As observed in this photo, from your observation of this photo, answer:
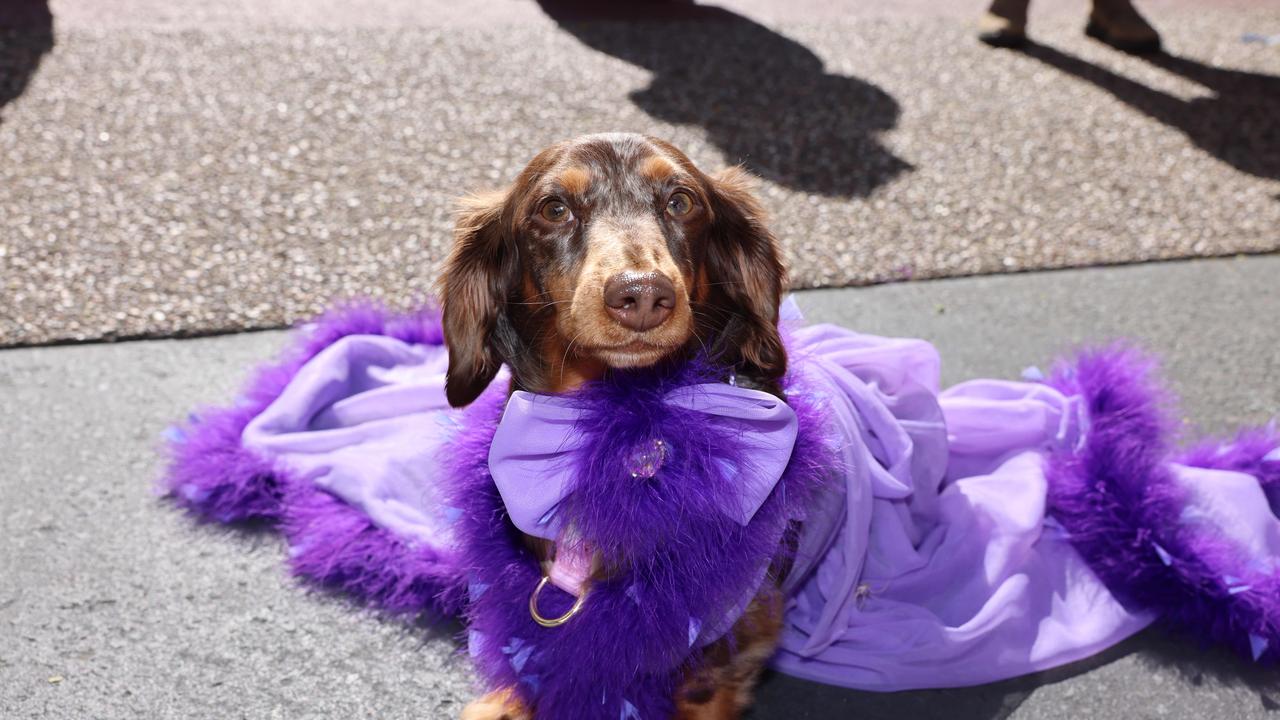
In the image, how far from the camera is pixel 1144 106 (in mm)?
5793

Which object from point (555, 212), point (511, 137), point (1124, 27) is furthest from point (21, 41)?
point (1124, 27)

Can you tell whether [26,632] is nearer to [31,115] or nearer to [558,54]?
[31,115]

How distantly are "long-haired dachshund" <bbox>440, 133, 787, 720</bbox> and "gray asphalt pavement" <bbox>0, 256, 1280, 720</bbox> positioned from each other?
0.31 m

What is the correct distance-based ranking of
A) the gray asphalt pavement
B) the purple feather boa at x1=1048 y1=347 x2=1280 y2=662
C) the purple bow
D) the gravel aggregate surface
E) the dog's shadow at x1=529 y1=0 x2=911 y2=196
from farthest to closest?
the dog's shadow at x1=529 y1=0 x2=911 y2=196
the gravel aggregate surface
the purple feather boa at x1=1048 y1=347 x2=1280 y2=662
the gray asphalt pavement
the purple bow

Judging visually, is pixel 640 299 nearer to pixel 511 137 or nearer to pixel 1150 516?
pixel 1150 516

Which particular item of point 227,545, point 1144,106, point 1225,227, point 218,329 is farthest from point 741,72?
point 227,545

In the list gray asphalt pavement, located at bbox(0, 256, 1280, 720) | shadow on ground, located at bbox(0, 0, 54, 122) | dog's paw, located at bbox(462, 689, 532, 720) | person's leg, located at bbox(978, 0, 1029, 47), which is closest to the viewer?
dog's paw, located at bbox(462, 689, 532, 720)

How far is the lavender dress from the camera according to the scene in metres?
2.29

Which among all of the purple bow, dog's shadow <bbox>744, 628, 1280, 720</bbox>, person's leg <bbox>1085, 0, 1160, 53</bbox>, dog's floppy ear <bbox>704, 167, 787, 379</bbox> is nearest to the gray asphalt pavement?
dog's shadow <bbox>744, 628, 1280, 720</bbox>

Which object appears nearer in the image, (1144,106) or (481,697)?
(481,697)

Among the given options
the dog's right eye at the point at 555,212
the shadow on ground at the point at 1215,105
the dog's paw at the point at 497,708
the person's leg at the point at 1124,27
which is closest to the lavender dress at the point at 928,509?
the dog's paw at the point at 497,708

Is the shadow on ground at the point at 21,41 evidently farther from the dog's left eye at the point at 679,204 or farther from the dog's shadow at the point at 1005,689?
the dog's shadow at the point at 1005,689

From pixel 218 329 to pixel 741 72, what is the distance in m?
3.54

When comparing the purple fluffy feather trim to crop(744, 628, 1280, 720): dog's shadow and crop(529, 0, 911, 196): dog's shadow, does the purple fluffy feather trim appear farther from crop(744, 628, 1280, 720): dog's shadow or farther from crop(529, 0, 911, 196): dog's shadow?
crop(529, 0, 911, 196): dog's shadow
